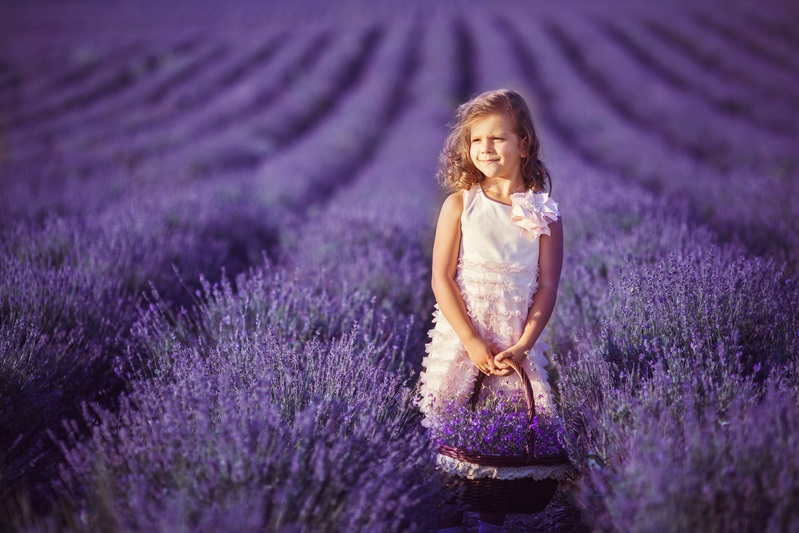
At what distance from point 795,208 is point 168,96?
43.4 ft

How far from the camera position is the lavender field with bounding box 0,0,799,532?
1.50 m

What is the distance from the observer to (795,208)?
4.30 m

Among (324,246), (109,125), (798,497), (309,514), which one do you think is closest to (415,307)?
(324,246)

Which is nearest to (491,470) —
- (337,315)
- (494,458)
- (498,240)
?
(494,458)

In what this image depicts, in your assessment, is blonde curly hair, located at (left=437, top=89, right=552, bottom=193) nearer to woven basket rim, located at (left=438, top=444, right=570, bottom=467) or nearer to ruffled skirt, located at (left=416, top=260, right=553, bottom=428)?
ruffled skirt, located at (left=416, top=260, right=553, bottom=428)

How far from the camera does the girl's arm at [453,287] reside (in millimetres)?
1955

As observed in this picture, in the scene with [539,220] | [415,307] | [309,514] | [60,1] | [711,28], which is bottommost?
[415,307]

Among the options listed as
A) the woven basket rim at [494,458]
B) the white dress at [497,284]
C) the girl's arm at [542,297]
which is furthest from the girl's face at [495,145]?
the woven basket rim at [494,458]

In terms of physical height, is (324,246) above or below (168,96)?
below

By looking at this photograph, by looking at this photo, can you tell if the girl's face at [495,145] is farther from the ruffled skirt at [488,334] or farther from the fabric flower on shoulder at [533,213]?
the ruffled skirt at [488,334]

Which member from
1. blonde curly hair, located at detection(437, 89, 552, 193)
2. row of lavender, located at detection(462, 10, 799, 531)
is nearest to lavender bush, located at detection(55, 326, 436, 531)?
row of lavender, located at detection(462, 10, 799, 531)

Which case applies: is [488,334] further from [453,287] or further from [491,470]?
[491,470]

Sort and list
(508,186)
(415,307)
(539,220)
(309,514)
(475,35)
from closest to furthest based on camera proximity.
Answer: (309,514) → (539,220) → (508,186) → (415,307) → (475,35)

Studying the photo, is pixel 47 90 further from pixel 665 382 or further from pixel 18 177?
pixel 665 382
